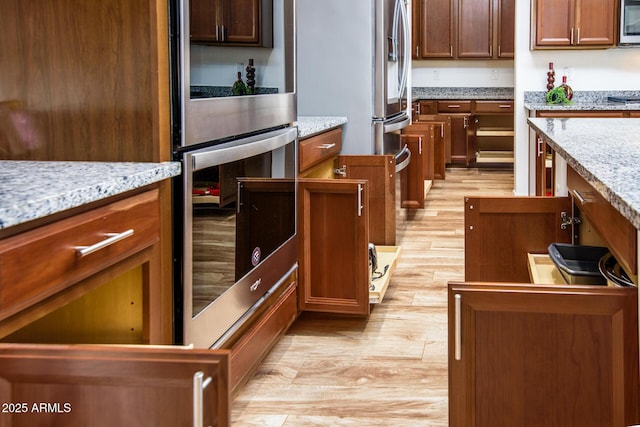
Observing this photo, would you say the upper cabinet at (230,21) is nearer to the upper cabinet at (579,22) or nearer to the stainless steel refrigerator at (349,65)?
the stainless steel refrigerator at (349,65)

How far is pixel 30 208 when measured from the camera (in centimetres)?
115

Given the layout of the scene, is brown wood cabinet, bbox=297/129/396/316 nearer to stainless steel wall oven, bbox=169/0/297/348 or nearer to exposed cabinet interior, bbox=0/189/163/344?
stainless steel wall oven, bbox=169/0/297/348

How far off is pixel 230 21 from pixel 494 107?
22.9 ft

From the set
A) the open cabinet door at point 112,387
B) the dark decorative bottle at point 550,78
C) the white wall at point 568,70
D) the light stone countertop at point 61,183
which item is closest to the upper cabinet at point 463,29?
the white wall at point 568,70

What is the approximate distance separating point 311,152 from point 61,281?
1.88 m

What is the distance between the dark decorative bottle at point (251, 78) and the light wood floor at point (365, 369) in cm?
89

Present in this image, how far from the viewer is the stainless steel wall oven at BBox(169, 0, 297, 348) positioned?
5.85ft

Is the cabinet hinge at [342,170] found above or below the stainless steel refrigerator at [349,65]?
below

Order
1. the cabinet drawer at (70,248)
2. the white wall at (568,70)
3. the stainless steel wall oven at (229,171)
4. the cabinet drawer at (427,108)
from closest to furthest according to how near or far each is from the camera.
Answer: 1. the cabinet drawer at (70,248)
2. the stainless steel wall oven at (229,171)
3. the white wall at (568,70)
4. the cabinet drawer at (427,108)

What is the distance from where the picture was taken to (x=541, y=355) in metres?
1.29

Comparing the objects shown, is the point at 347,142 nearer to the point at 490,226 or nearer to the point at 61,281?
the point at 490,226

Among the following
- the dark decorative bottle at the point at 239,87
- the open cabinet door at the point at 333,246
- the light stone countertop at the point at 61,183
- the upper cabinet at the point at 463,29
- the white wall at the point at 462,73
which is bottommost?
the open cabinet door at the point at 333,246

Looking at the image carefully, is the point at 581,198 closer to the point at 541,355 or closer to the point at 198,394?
the point at 541,355

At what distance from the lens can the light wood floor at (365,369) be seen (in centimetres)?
223
